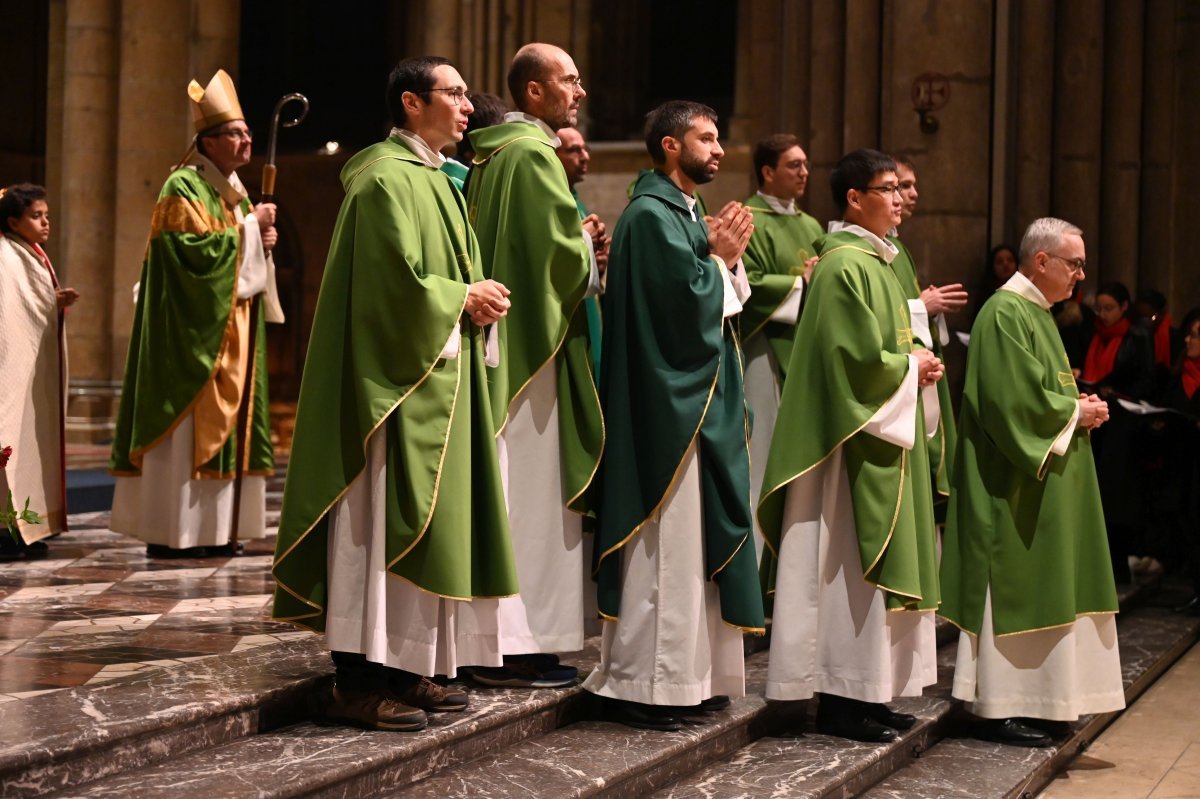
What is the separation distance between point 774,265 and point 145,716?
3531 mm

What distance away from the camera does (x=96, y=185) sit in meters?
11.9

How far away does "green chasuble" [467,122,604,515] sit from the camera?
4.35 metres

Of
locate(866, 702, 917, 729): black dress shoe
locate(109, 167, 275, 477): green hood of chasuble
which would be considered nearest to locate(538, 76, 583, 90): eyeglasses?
locate(866, 702, 917, 729): black dress shoe

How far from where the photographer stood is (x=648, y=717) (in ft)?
14.3

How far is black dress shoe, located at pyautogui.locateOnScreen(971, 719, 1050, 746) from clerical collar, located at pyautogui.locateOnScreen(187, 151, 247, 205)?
384 centimetres

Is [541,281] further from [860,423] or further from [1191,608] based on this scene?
[1191,608]

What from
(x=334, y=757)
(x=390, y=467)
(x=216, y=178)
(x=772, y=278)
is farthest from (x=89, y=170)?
(x=334, y=757)

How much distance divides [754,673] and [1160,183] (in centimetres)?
636

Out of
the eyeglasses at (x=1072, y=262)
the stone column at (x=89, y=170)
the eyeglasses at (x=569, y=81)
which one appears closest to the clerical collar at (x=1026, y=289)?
the eyeglasses at (x=1072, y=262)

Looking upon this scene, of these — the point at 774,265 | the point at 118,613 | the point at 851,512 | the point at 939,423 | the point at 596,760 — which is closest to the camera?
the point at 596,760

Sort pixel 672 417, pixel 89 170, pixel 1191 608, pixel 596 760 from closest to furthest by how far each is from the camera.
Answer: pixel 596 760, pixel 672 417, pixel 1191 608, pixel 89 170

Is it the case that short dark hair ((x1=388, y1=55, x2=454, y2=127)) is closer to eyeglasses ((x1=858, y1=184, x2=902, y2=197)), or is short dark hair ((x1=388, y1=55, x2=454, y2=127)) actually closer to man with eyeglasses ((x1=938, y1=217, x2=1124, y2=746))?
eyeglasses ((x1=858, y1=184, x2=902, y2=197))

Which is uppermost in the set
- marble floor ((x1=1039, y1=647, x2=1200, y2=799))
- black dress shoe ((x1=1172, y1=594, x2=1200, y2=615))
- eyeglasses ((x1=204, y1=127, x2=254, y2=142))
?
eyeglasses ((x1=204, y1=127, x2=254, y2=142))

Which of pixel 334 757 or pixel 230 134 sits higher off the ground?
pixel 230 134
